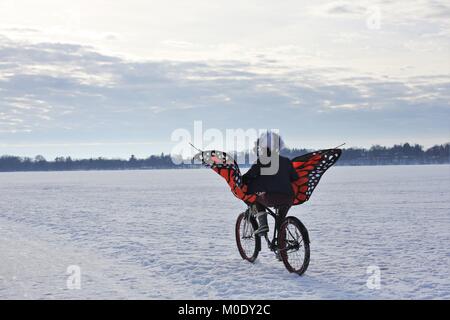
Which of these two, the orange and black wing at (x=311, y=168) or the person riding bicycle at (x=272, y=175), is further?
the orange and black wing at (x=311, y=168)

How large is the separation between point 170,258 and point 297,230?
2.71m

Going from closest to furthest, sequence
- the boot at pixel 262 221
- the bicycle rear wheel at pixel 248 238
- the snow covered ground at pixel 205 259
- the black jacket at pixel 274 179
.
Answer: the snow covered ground at pixel 205 259 → the black jacket at pixel 274 179 → the boot at pixel 262 221 → the bicycle rear wheel at pixel 248 238

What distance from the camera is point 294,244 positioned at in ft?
24.4

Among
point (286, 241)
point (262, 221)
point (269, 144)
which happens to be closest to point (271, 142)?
point (269, 144)

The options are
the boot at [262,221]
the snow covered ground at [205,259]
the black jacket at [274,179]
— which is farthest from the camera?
the boot at [262,221]

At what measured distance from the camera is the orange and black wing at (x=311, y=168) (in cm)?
814

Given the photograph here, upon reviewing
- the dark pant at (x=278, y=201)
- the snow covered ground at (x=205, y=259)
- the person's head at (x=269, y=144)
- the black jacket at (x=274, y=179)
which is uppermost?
the person's head at (x=269, y=144)

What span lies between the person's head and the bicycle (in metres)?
0.86

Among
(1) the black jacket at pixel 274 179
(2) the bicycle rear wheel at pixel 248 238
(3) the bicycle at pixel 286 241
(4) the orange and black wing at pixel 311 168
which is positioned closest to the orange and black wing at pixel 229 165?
(1) the black jacket at pixel 274 179

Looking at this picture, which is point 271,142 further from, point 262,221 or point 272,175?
point 262,221

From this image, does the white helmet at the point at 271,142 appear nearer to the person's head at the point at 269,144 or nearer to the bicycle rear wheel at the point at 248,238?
the person's head at the point at 269,144

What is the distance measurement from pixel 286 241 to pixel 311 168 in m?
1.28

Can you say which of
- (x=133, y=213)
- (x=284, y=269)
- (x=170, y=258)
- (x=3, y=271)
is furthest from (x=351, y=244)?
(x=133, y=213)

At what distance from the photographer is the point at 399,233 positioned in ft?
38.7
